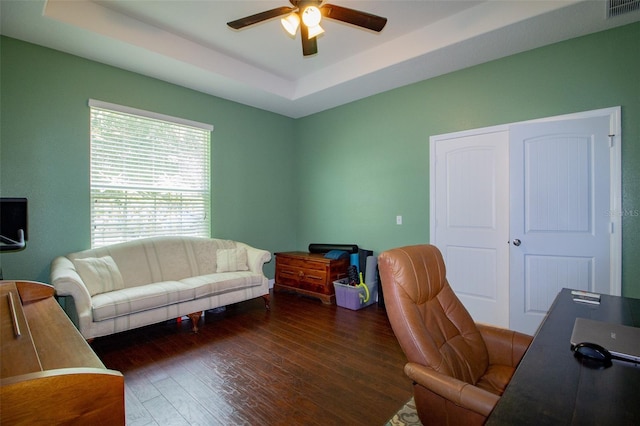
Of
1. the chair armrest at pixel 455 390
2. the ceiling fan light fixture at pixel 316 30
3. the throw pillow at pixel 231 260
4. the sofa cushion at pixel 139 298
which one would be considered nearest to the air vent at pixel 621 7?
the ceiling fan light fixture at pixel 316 30

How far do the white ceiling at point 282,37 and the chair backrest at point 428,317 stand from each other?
2402 mm

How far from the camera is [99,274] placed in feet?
9.68

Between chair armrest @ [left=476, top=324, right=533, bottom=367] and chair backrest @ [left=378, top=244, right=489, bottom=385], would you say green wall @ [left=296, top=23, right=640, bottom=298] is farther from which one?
chair backrest @ [left=378, top=244, right=489, bottom=385]

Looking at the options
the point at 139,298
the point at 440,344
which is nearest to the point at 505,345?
the point at 440,344

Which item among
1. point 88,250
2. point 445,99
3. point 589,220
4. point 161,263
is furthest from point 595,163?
point 88,250

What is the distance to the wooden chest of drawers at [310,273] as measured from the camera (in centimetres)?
414

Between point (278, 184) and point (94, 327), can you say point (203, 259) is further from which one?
point (278, 184)

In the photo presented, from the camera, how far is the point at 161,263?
11.6 feet

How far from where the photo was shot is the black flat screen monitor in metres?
1.41

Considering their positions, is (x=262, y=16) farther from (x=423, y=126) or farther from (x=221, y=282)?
(x=221, y=282)

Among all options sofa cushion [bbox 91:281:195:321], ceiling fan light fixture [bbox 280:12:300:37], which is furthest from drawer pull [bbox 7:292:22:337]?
ceiling fan light fixture [bbox 280:12:300:37]

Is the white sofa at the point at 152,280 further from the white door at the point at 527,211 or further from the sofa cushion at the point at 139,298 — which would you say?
the white door at the point at 527,211

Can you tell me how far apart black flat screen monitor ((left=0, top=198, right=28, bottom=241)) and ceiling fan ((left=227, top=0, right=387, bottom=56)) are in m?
1.83

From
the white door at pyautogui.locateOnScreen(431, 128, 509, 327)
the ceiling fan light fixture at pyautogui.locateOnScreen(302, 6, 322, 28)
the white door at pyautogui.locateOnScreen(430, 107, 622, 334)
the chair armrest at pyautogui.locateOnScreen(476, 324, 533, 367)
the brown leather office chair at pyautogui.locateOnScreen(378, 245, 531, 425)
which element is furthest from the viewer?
the white door at pyautogui.locateOnScreen(431, 128, 509, 327)
